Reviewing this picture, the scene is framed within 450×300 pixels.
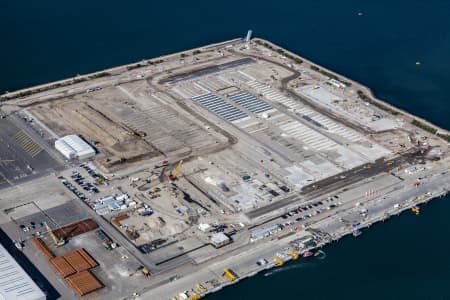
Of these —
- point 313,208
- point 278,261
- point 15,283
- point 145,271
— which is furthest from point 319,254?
point 15,283

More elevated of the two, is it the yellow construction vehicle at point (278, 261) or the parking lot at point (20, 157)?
the parking lot at point (20, 157)

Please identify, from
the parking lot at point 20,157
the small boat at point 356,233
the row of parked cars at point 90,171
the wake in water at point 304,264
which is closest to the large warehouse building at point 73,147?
the row of parked cars at point 90,171

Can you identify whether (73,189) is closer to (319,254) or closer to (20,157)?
(20,157)

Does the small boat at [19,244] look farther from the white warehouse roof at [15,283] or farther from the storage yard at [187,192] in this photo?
the white warehouse roof at [15,283]

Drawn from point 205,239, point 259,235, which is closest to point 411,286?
point 259,235

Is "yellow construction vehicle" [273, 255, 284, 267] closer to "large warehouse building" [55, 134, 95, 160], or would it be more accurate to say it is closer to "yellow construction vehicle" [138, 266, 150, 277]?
"yellow construction vehicle" [138, 266, 150, 277]
